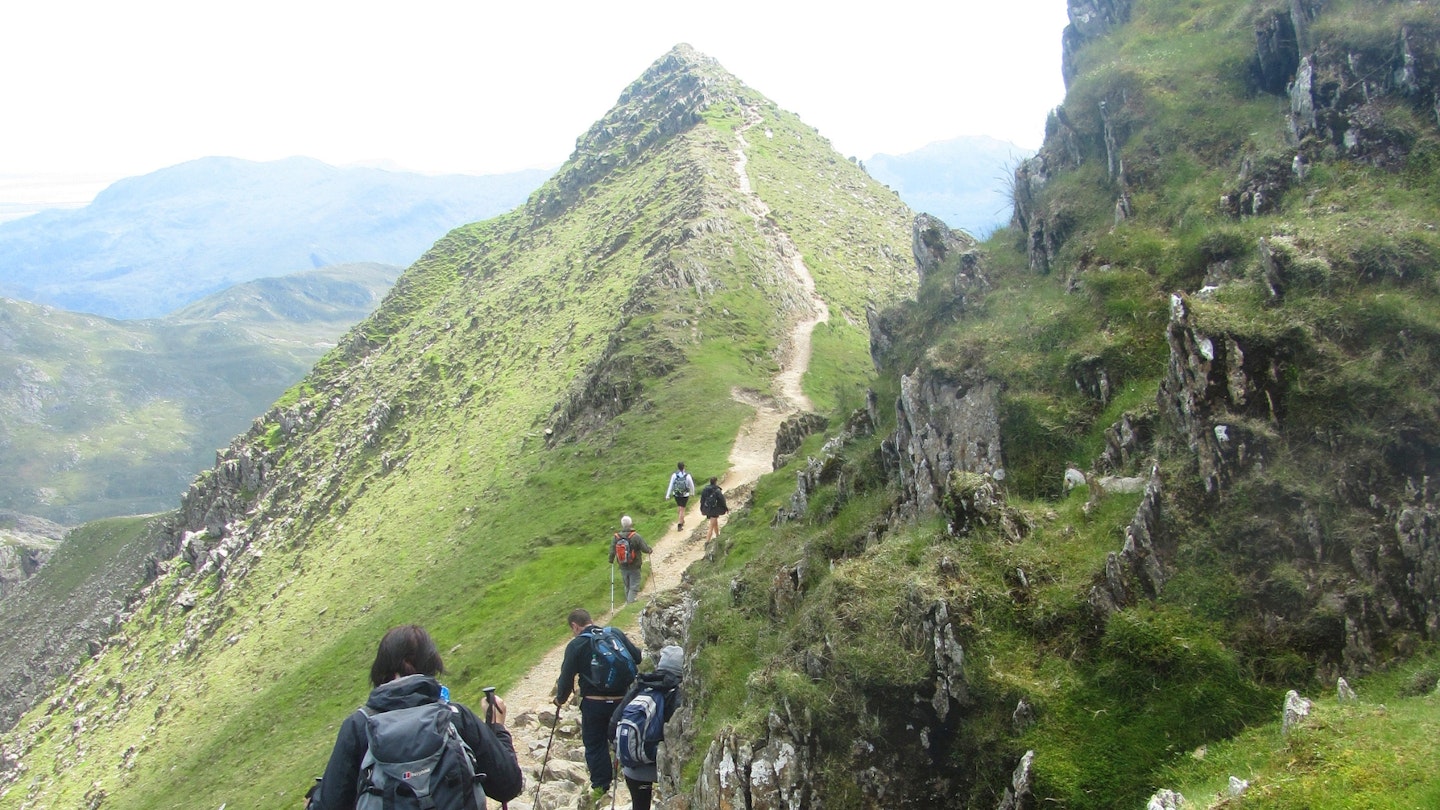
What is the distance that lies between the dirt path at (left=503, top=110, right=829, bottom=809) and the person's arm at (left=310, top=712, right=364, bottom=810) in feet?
29.1

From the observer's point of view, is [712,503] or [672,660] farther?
[712,503]

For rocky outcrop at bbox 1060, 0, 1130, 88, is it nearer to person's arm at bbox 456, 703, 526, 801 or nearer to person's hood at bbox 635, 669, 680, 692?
person's hood at bbox 635, 669, 680, 692

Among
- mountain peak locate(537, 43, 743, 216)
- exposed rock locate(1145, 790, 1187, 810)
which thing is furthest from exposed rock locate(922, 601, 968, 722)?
mountain peak locate(537, 43, 743, 216)

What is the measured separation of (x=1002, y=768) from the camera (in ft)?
27.0

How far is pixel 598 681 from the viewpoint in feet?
39.2

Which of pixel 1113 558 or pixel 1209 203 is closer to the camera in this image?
pixel 1113 558

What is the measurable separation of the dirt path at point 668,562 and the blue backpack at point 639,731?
3222mm

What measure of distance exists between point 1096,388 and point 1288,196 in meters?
4.58

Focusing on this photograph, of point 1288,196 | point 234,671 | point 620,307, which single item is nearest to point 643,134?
point 620,307

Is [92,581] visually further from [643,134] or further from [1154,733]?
[1154,733]

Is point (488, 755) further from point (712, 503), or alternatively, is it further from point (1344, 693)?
point (712, 503)

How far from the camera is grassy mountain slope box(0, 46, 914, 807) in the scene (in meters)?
37.4

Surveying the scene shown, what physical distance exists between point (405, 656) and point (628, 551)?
17.5 meters

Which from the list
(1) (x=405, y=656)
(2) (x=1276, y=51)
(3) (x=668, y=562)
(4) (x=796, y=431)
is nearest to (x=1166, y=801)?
(1) (x=405, y=656)
